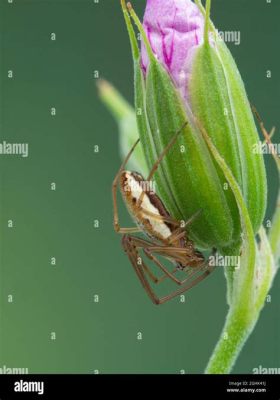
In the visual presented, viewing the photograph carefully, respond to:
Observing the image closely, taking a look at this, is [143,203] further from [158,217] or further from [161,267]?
[161,267]

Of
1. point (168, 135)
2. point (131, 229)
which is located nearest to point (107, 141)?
point (131, 229)

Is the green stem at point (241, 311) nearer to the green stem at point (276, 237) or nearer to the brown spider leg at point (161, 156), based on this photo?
the green stem at point (276, 237)

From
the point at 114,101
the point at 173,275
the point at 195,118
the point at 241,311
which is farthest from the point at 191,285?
the point at 114,101

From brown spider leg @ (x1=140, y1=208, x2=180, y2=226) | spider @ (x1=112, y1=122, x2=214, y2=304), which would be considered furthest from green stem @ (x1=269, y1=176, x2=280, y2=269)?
brown spider leg @ (x1=140, y1=208, x2=180, y2=226)

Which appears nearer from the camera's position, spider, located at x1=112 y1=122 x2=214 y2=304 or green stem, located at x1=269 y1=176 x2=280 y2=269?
→ spider, located at x1=112 y1=122 x2=214 y2=304

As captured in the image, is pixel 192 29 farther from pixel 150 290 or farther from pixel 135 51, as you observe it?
pixel 150 290

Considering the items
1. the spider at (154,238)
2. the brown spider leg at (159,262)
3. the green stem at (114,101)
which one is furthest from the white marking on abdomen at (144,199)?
the green stem at (114,101)

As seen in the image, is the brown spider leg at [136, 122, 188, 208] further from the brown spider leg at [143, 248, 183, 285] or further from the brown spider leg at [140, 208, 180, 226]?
the brown spider leg at [143, 248, 183, 285]

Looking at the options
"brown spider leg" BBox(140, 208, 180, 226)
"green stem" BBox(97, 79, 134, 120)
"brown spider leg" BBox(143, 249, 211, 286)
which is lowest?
"brown spider leg" BBox(143, 249, 211, 286)

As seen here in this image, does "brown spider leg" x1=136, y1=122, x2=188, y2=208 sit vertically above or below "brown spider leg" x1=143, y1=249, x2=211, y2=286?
above
